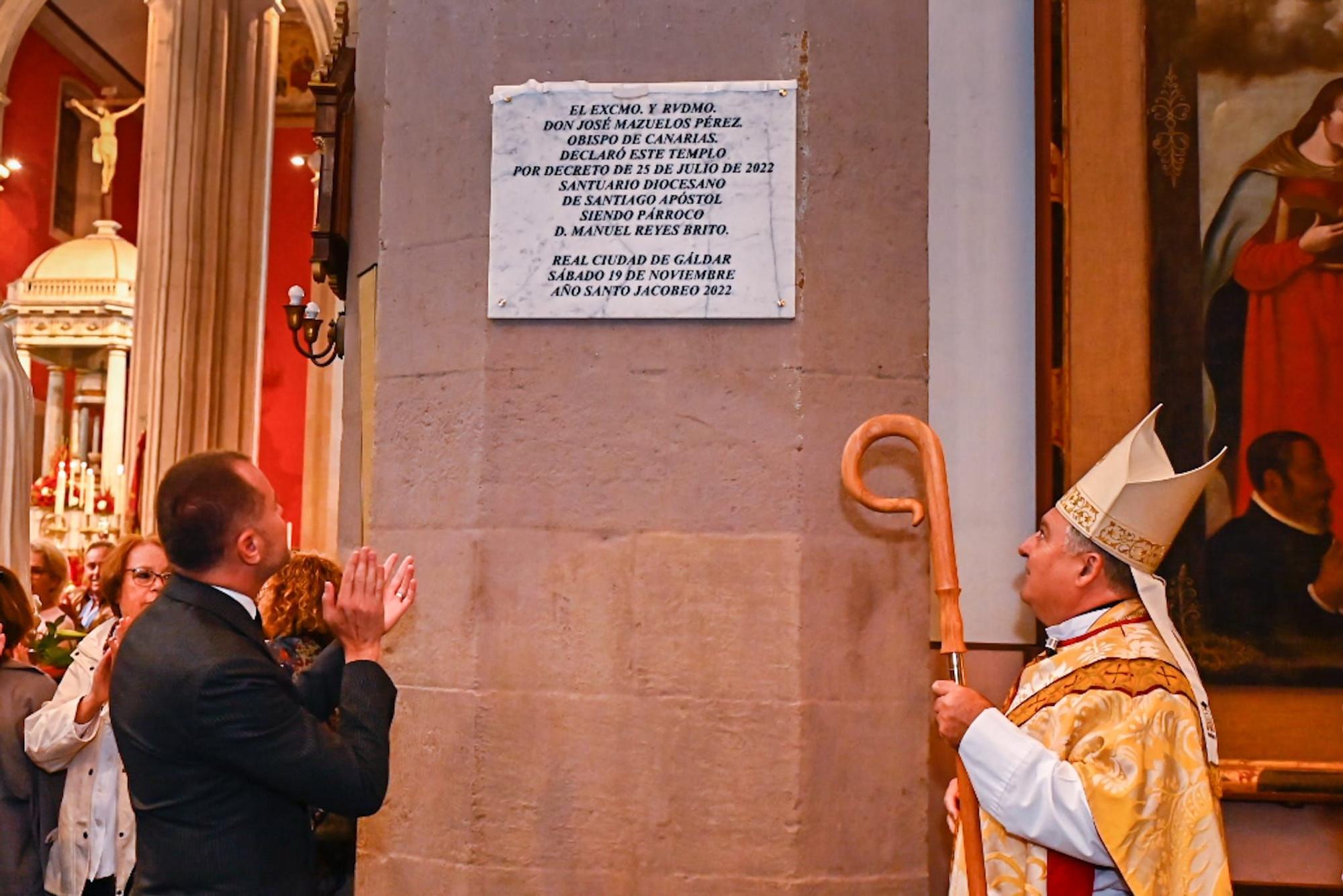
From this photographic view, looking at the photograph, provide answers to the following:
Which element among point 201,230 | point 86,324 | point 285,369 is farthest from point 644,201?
point 285,369

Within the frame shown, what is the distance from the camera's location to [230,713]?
2.17 metres

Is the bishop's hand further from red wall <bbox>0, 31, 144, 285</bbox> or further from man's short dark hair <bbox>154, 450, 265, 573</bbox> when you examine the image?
red wall <bbox>0, 31, 144, 285</bbox>

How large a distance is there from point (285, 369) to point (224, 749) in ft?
39.0

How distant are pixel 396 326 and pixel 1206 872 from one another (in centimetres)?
205

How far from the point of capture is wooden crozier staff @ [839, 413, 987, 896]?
2461mm

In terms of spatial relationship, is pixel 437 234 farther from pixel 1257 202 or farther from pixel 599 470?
pixel 1257 202

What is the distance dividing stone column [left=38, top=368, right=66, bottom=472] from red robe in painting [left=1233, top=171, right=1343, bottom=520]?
11.8 metres

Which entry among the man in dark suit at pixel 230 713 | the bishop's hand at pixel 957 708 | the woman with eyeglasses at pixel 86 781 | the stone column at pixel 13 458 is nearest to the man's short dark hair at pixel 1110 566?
the bishop's hand at pixel 957 708

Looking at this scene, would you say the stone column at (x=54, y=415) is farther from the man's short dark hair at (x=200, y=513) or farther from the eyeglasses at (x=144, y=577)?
the man's short dark hair at (x=200, y=513)

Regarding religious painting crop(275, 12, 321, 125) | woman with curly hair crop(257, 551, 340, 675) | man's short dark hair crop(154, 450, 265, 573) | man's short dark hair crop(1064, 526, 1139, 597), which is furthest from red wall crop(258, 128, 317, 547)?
man's short dark hair crop(1064, 526, 1139, 597)

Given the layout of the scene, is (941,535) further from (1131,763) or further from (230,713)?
(230,713)

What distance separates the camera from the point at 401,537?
3262 mm

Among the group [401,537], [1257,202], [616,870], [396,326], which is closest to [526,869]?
[616,870]

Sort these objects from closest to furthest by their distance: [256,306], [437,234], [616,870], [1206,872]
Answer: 1. [1206,872]
2. [616,870]
3. [437,234]
4. [256,306]
